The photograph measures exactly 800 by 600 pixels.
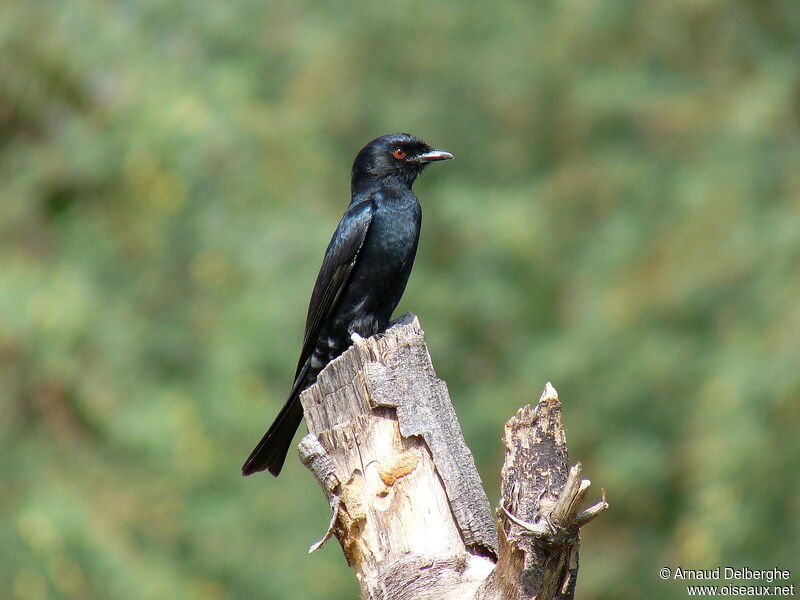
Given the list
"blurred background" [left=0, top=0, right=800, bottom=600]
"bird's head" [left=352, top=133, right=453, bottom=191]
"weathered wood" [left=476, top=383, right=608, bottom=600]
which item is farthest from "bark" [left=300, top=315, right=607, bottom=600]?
"blurred background" [left=0, top=0, right=800, bottom=600]

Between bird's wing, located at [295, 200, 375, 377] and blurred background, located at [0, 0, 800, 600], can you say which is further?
blurred background, located at [0, 0, 800, 600]

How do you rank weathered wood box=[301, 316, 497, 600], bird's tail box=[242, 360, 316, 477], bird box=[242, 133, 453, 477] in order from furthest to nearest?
bird box=[242, 133, 453, 477], bird's tail box=[242, 360, 316, 477], weathered wood box=[301, 316, 497, 600]

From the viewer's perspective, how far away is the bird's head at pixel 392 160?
546 cm

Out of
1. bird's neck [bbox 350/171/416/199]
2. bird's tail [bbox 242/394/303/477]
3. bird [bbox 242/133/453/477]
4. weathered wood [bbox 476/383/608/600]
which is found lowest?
weathered wood [bbox 476/383/608/600]

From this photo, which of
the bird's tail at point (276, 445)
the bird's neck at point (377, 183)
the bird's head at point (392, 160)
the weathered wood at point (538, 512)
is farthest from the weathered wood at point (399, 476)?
the bird's head at point (392, 160)

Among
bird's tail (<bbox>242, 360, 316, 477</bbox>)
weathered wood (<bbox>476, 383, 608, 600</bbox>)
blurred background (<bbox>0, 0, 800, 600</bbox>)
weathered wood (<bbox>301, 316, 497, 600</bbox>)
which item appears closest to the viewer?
weathered wood (<bbox>476, 383, 608, 600</bbox>)

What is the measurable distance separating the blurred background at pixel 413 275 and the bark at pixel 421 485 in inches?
134

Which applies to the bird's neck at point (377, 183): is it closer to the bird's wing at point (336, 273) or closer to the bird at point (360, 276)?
the bird at point (360, 276)

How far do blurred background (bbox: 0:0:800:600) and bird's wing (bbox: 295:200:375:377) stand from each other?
250 cm

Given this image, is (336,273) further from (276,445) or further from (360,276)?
(276,445)

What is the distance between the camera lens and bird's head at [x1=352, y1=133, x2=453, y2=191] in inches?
215

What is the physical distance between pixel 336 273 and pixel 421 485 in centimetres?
197

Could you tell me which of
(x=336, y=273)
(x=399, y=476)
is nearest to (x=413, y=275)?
(x=336, y=273)

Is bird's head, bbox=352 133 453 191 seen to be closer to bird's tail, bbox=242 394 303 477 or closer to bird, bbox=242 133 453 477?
bird, bbox=242 133 453 477
